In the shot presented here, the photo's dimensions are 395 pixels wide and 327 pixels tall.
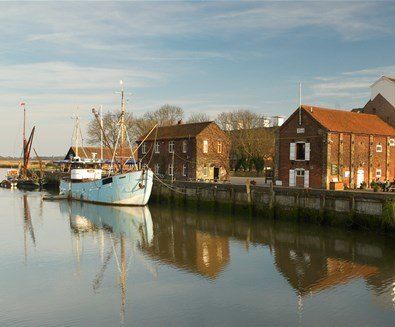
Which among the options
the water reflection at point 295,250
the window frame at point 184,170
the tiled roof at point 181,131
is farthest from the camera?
the window frame at point 184,170

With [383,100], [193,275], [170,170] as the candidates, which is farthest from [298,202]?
[170,170]

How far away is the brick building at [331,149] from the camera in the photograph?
130 feet

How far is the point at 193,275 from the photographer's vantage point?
800 inches

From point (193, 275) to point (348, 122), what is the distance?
27547 mm

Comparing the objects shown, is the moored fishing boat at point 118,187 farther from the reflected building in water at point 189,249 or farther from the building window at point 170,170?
the reflected building in water at point 189,249

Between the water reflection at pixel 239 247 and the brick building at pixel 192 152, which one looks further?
the brick building at pixel 192 152

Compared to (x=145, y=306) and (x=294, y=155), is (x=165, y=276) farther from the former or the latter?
(x=294, y=155)

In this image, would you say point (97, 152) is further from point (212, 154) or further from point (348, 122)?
point (348, 122)

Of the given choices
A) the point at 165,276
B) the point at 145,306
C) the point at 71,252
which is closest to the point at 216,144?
the point at 71,252

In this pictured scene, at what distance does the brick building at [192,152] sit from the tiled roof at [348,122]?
15436mm

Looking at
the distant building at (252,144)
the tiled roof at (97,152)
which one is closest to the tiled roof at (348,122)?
the distant building at (252,144)

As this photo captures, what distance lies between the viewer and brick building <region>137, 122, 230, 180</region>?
2116 inches

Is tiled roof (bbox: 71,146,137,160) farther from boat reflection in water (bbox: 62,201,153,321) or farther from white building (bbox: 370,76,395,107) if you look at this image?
white building (bbox: 370,76,395,107)

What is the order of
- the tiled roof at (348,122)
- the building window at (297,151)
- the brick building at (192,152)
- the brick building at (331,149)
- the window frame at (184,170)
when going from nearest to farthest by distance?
the brick building at (331,149)
the tiled roof at (348,122)
the building window at (297,151)
the brick building at (192,152)
the window frame at (184,170)
